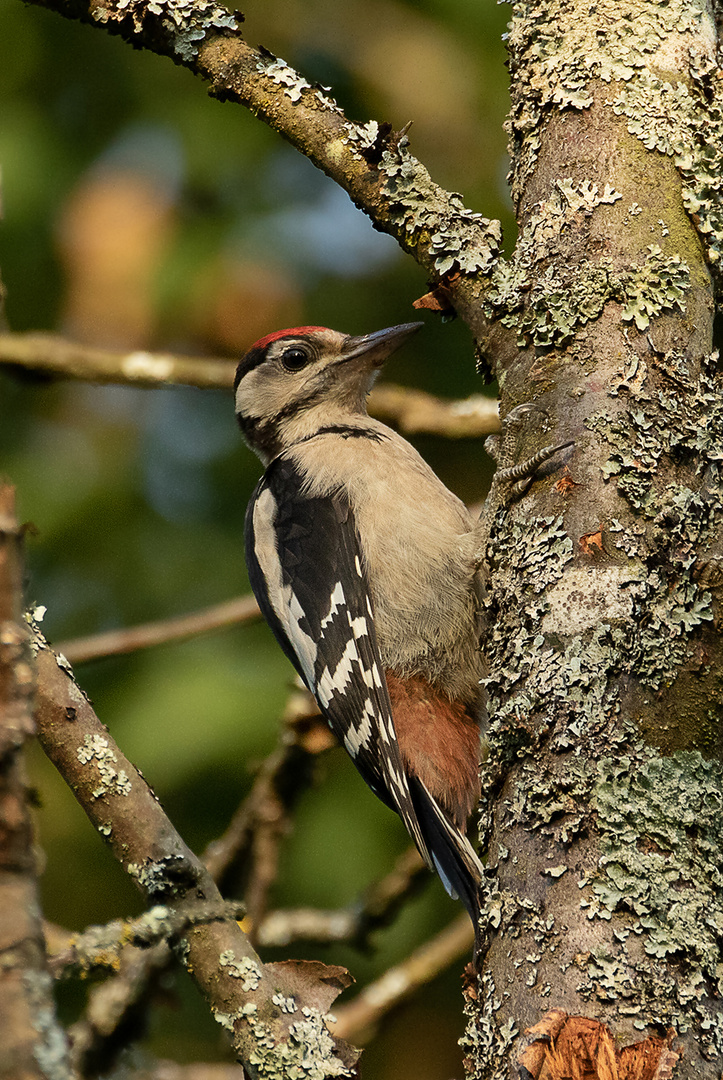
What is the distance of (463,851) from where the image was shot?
2.97 m

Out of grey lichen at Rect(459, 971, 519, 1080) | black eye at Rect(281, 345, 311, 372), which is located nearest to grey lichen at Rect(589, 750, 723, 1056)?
grey lichen at Rect(459, 971, 519, 1080)

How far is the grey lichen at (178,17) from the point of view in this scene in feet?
8.32

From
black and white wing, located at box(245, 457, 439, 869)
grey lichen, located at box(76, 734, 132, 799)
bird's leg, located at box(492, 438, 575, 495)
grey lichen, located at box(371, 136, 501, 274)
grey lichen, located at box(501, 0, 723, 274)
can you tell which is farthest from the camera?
black and white wing, located at box(245, 457, 439, 869)

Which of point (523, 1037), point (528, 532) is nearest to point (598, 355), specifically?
point (528, 532)

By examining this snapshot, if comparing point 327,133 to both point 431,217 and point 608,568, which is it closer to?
point 431,217

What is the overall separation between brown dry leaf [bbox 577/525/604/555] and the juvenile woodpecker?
3.93 ft

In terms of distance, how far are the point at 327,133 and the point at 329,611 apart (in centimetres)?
141

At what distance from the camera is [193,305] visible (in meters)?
4.39

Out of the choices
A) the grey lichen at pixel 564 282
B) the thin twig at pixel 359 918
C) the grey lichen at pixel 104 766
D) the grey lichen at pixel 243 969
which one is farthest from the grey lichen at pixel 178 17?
the thin twig at pixel 359 918

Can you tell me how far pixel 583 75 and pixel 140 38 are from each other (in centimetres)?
101

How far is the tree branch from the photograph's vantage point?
1799 millimetres

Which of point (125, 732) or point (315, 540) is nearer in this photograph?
point (315, 540)

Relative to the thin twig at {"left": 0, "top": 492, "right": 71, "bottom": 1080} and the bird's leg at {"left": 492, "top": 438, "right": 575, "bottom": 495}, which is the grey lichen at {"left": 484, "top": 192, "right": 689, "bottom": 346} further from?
the thin twig at {"left": 0, "top": 492, "right": 71, "bottom": 1080}

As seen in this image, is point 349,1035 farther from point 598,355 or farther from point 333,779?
point 598,355
